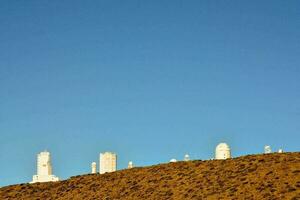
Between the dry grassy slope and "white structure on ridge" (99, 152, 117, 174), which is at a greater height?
"white structure on ridge" (99, 152, 117, 174)

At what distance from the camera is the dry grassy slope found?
41406 millimetres

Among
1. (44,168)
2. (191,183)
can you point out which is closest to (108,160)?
(44,168)

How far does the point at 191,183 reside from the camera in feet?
149

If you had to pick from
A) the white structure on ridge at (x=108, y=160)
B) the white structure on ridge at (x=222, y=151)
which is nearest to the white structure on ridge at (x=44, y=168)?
the white structure on ridge at (x=108, y=160)

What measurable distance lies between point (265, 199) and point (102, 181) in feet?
49.2

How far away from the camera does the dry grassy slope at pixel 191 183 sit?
41406mm

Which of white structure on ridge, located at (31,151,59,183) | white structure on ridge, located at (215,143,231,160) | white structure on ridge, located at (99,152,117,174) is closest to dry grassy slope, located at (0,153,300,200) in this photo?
white structure on ridge, located at (215,143,231,160)

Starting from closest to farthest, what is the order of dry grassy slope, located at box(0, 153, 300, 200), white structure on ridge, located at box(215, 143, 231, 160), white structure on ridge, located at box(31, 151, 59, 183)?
1. dry grassy slope, located at box(0, 153, 300, 200)
2. white structure on ridge, located at box(215, 143, 231, 160)
3. white structure on ridge, located at box(31, 151, 59, 183)

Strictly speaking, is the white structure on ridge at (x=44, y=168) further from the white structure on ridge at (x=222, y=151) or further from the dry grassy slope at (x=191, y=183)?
the dry grassy slope at (x=191, y=183)

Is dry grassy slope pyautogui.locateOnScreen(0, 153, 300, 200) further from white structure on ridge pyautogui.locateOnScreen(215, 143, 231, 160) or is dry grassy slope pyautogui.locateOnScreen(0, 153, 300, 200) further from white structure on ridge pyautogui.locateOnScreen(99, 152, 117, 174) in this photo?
white structure on ridge pyautogui.locateOnScreen(99, 152, 117, 174)

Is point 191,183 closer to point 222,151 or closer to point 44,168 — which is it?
point 222,151

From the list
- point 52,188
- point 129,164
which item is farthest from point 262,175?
point 129,164

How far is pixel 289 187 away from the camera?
40.4m

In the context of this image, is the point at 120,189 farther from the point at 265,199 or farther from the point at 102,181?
the point at 265,199
